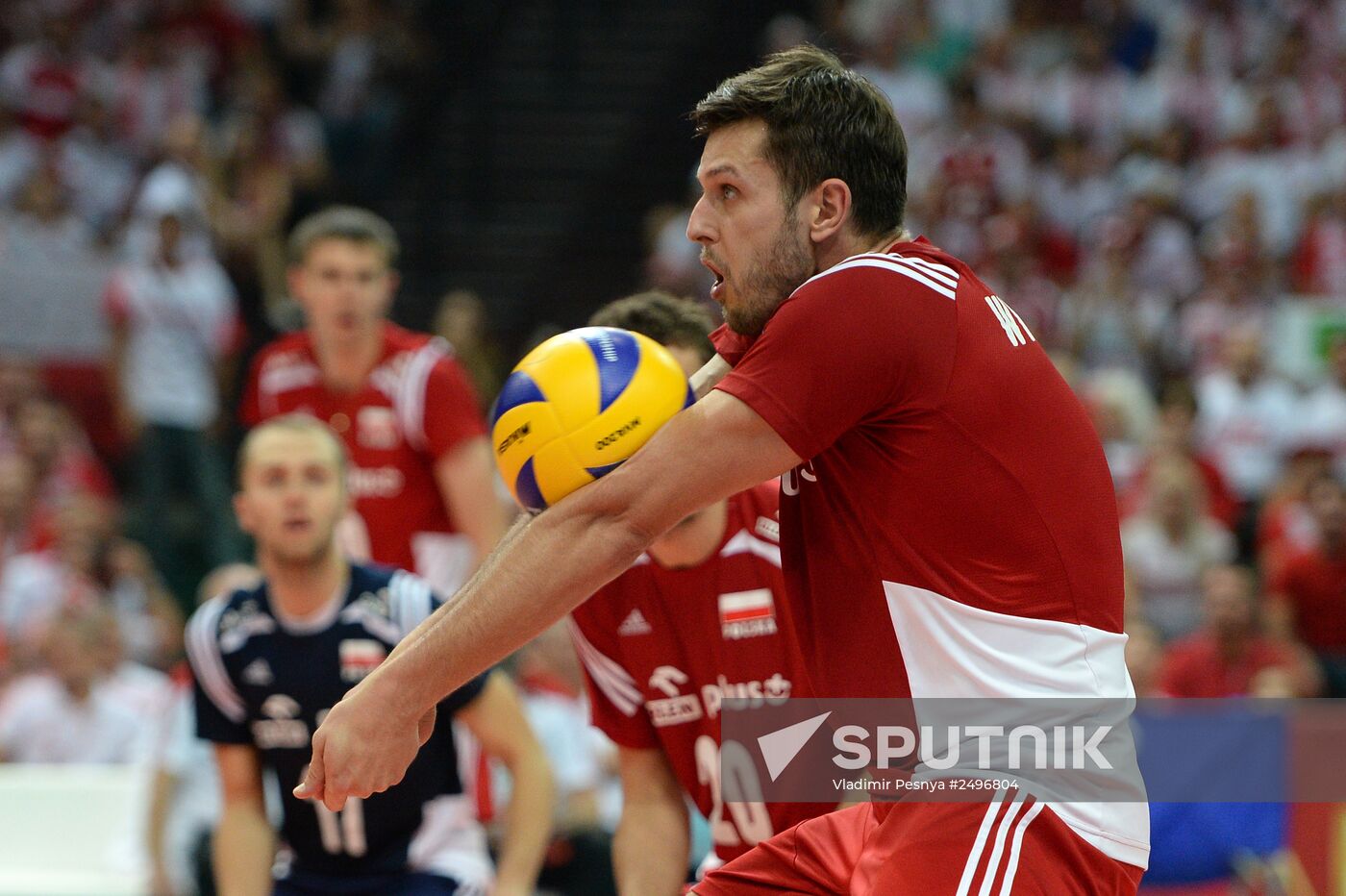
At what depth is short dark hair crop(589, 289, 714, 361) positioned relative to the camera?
416 cm

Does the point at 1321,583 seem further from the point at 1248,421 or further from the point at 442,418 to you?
the point at 442,418

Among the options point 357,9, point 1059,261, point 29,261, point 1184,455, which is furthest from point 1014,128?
point 29,261

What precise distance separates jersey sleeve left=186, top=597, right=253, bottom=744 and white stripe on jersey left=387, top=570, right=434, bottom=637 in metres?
0.51

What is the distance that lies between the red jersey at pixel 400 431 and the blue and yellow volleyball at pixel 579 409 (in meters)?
3.02

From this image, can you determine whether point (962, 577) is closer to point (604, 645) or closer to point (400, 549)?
point (604, 645)

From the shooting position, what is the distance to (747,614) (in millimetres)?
4098

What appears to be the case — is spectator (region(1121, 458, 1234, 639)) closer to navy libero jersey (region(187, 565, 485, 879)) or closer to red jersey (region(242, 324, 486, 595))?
red jersey (region(242, 324, 486, 595))

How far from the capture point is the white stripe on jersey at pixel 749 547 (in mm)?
4125

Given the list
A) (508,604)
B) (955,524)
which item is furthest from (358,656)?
(955,524)

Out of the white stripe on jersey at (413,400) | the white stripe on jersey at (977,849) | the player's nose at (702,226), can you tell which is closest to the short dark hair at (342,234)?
the white stripe on jersey at (413,400)

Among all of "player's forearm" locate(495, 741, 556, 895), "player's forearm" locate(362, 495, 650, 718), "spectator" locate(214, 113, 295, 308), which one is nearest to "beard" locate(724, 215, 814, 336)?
"player's forearm" locate(362, 495, 650, 718)

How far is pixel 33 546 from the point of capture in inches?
423

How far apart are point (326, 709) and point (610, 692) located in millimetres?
967

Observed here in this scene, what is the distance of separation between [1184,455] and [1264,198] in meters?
3.47
